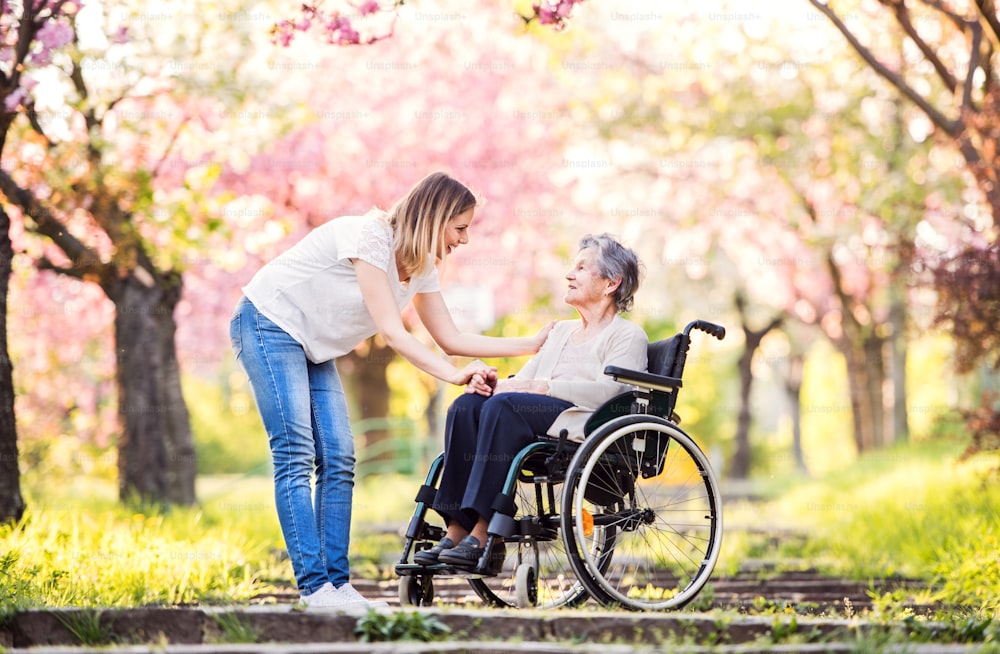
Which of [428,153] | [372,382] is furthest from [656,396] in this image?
[372,382]

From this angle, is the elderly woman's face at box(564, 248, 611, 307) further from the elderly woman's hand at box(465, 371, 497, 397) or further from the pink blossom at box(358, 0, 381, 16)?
the pink blossom at box(358, 0, 381, 16)

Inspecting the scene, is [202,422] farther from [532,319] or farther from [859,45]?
[859,45]

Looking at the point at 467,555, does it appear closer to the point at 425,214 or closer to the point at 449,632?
the point at 449,632

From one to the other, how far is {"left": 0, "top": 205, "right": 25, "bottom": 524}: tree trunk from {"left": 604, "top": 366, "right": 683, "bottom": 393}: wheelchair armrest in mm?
2484

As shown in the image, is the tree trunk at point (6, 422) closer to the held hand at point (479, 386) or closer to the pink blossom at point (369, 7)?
the pink blossom at point (369, 7)

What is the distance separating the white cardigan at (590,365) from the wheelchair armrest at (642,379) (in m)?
0.09

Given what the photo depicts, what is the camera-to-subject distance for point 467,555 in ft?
11.7

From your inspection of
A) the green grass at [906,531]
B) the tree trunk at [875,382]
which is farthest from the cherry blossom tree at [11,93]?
the tree trunk at [875,382]

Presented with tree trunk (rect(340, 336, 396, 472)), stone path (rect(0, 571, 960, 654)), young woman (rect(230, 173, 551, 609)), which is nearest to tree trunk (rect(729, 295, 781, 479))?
tree trunk (rect(340, 336, 396, 472))

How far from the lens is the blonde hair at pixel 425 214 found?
3723mm

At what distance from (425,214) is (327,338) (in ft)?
1.57

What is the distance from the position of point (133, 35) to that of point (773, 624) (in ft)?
18.6

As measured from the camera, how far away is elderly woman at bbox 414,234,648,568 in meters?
3.61

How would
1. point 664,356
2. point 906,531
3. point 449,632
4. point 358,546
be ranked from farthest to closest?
point 358,546, point 906,531, point 664,356, point 449,632
